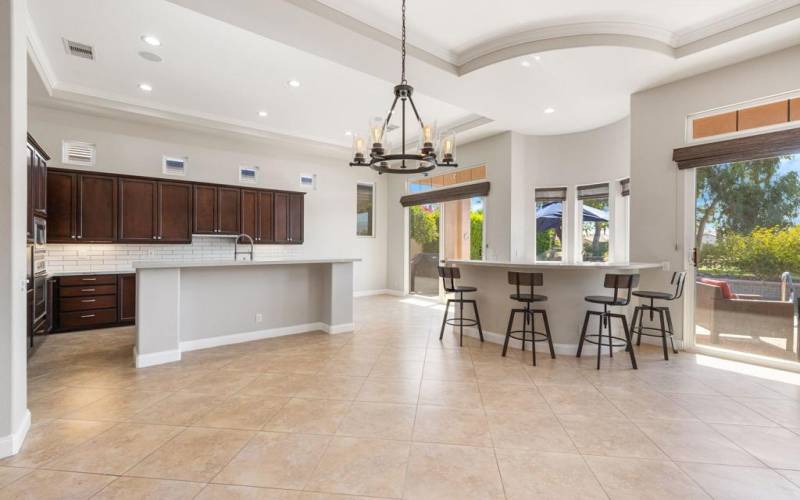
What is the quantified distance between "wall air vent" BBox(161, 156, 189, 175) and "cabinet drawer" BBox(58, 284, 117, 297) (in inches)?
84.3

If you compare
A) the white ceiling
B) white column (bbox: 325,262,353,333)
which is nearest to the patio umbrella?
the white ceiling

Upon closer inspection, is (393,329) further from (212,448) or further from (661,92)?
(661,92)

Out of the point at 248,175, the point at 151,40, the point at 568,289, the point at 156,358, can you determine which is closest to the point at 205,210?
the point at 248,175

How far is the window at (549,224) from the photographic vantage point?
6.83 m

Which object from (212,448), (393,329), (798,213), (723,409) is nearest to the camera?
(212,448)

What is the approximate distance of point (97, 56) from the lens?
14.1 feet

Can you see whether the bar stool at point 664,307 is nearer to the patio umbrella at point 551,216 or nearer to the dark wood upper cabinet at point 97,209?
the patio umbrella at point 551,216

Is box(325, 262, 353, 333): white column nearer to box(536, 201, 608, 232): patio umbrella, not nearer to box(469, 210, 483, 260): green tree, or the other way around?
box(469, 210, 483, 260): green tree

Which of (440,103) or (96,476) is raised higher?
(440,103)

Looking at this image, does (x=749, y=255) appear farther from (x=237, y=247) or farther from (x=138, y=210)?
(x=138, y=210)

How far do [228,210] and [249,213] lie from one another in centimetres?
36

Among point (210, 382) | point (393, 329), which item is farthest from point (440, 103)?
point (210, 382)

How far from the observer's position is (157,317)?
12.6 feet

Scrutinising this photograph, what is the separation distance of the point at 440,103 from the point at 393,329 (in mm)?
3475
